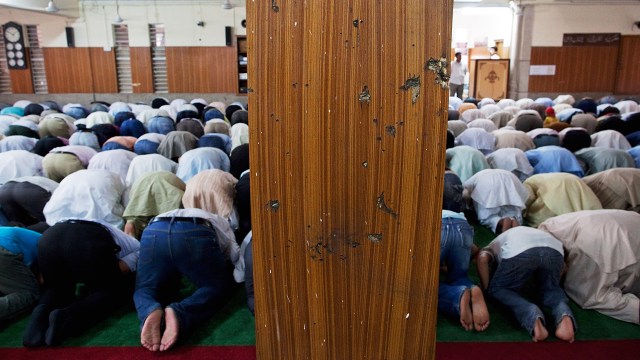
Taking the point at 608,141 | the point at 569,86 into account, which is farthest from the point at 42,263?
the point at 569,86

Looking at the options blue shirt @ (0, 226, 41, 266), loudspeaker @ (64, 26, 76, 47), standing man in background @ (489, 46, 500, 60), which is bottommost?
blue shirt @ (0, 226, 41, 266)

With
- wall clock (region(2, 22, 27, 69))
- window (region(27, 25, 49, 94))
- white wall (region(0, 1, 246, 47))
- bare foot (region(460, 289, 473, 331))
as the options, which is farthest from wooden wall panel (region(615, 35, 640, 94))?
wall clock (region(2, 22, 27, 69))

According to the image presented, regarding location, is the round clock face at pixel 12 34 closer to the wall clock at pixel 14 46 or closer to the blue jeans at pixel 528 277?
the wall clock at pixel 14 46

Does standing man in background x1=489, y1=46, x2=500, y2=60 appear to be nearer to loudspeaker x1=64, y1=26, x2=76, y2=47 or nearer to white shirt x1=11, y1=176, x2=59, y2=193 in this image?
loudspeaker x1=64, y1=26, x2=76, y2=47

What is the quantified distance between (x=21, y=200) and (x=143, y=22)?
12088 millimetres

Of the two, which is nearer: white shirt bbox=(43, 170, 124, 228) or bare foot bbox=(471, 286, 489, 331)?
bare foot bbox=(471, 286, 489, 331)

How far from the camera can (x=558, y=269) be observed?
3.13 m

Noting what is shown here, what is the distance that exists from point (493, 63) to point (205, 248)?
13341 mm

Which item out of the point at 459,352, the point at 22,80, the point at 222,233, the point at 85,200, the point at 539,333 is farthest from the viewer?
the point at 22,80

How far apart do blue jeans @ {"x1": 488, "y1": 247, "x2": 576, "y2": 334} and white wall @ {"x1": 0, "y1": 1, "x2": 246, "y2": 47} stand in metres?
13.5

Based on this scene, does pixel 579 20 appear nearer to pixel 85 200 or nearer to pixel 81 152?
pixel 81 152

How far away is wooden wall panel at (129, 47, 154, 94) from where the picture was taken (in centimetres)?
1522

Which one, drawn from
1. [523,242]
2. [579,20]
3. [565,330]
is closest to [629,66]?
[579,20]

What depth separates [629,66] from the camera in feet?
47.0
